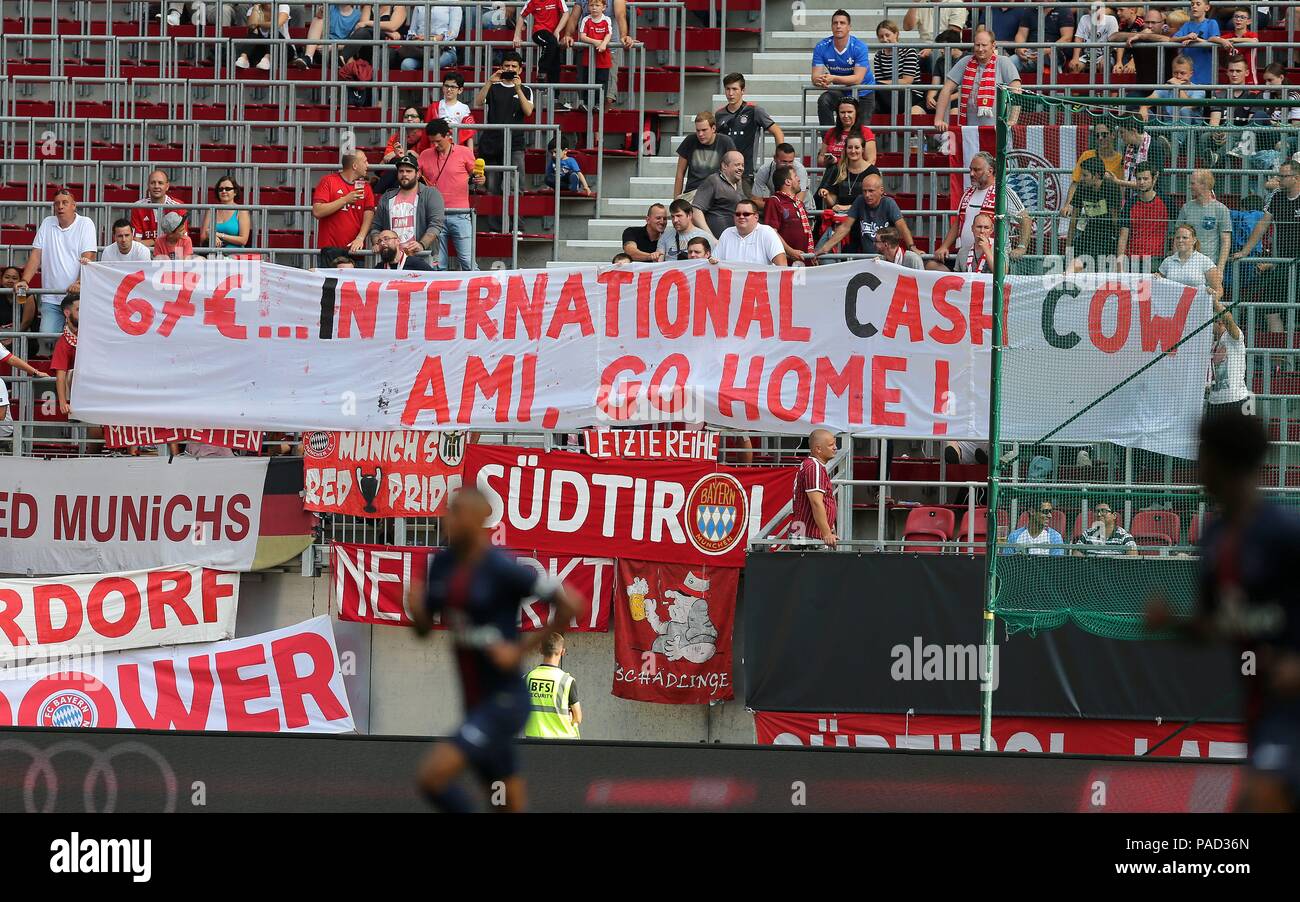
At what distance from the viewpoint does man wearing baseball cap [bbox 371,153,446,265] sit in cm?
1611

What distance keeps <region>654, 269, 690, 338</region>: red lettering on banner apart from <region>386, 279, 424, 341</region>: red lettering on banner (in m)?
1.83

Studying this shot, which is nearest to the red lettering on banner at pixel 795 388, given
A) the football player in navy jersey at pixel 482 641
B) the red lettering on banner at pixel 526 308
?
the red lettering on banner at pixel 526 308

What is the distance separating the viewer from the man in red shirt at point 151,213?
17.5 meters

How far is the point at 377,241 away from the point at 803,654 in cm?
489

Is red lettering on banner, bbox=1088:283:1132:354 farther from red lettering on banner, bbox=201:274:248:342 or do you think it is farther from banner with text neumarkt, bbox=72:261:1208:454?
red lettering on banner, bbox=201:274:248:342

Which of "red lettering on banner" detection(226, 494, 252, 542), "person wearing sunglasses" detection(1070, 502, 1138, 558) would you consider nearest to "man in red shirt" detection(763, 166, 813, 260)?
"person wearing sunglasses" detection(1070, 502, 1138, 558)

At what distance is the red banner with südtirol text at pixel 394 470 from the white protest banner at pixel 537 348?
0.28m

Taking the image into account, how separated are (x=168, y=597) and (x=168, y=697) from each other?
779 millimetres

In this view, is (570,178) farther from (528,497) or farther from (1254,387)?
(1254,387)
